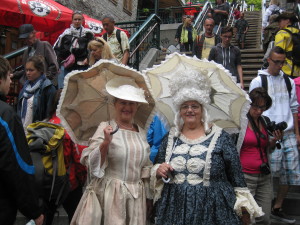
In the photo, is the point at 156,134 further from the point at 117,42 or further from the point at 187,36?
the point at 187,36

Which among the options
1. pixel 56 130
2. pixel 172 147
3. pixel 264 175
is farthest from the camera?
pixel 264 175

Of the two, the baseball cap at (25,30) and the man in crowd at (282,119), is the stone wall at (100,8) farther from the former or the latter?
the man in crowd at (282,119)

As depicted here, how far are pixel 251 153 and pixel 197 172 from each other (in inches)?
56.2

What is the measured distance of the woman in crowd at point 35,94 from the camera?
15.7 feet

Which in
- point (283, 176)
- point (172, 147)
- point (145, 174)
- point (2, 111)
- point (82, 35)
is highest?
point (82, 35)

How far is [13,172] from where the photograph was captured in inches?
94.3

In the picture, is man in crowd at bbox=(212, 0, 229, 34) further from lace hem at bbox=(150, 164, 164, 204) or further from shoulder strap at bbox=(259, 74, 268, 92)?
lace hem at bbox=(150, 164, 164, 204)

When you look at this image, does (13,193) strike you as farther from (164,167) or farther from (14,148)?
(164,167)

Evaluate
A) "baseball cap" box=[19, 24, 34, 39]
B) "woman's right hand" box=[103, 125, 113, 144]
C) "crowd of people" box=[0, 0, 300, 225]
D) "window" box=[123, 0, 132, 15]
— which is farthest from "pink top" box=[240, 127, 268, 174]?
"window" box=[123, 0, 132, 15]

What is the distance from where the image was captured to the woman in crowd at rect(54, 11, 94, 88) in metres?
6.82

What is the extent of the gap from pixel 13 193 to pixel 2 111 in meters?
0.53

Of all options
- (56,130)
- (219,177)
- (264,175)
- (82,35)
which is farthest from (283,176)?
(82,35)

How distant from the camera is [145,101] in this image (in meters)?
3.16

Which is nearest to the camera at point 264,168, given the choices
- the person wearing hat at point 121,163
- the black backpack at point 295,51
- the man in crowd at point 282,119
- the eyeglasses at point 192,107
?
the man in crowd at point 282,119
